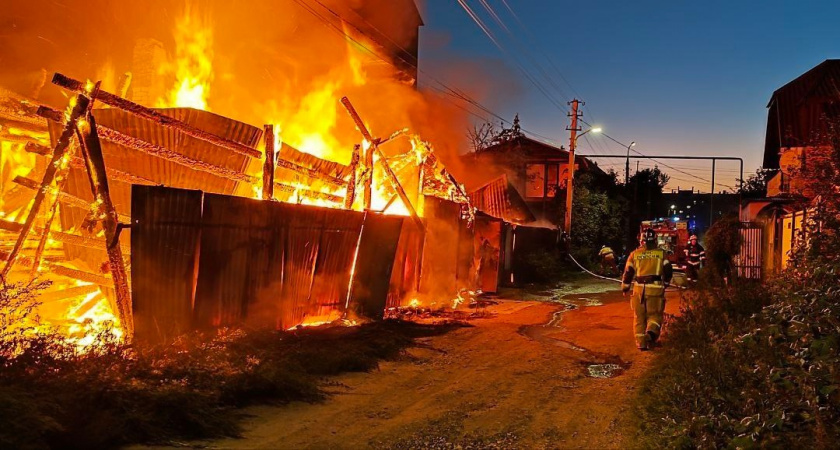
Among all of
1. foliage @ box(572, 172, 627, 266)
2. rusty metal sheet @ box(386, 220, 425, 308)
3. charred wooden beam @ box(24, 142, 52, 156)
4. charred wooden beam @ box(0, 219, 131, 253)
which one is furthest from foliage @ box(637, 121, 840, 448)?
foliage @ box(572, 172, 627, 266)

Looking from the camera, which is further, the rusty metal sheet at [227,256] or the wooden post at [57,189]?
the rusty metal sheet at [227,256]

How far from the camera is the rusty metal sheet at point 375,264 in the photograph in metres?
9.70

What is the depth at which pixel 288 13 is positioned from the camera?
17.9m

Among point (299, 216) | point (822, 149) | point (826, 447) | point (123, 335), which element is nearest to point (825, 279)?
point (826, 447)

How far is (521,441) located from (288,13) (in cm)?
1634

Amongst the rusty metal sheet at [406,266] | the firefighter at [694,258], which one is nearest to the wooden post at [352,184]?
the rusty metal sheet at [406,266]

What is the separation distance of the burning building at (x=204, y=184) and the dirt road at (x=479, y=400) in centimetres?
183

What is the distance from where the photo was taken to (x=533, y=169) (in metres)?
39.6

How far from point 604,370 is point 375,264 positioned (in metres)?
4.18

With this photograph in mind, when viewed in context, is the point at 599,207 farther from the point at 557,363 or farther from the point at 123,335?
the point at 123,335

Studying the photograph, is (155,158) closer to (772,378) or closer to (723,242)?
(772,378)

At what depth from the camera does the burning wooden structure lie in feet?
19.7

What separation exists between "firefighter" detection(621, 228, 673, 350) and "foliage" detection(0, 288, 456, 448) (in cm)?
450

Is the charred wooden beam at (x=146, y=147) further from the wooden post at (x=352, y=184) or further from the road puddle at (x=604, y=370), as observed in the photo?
the road puddle at (x=604, y=370)
